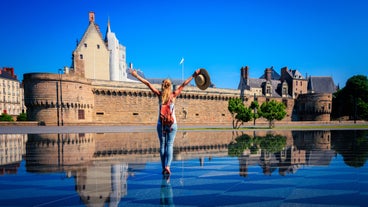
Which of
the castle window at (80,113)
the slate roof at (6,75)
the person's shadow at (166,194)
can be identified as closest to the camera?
the person's shadow at (166,194)

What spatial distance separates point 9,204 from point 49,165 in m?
3.86

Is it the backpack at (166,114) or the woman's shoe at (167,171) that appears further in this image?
the woman's shoe at (167,171)

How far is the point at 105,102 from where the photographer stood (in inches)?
1999

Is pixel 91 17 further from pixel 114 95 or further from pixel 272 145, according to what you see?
pixel 272 145

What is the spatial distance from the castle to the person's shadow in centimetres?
4099

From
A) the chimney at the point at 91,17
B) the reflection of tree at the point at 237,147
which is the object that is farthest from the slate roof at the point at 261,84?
the reflection of tree at the point at 237,147

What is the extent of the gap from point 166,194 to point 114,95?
1918 inches

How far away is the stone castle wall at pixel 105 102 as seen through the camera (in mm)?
43406

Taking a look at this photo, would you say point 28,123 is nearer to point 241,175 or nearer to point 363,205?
point 241,175

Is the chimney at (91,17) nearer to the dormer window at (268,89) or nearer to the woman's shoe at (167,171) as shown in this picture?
the dormer window at (268,89)

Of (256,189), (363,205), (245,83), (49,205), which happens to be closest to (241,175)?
(256,189)

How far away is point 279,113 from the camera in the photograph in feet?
156

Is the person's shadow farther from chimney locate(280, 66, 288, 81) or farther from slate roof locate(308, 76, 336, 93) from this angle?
slate roof locate(308, 76, 336, 93)

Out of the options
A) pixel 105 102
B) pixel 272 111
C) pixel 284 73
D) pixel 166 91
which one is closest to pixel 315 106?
pixel 284 73
